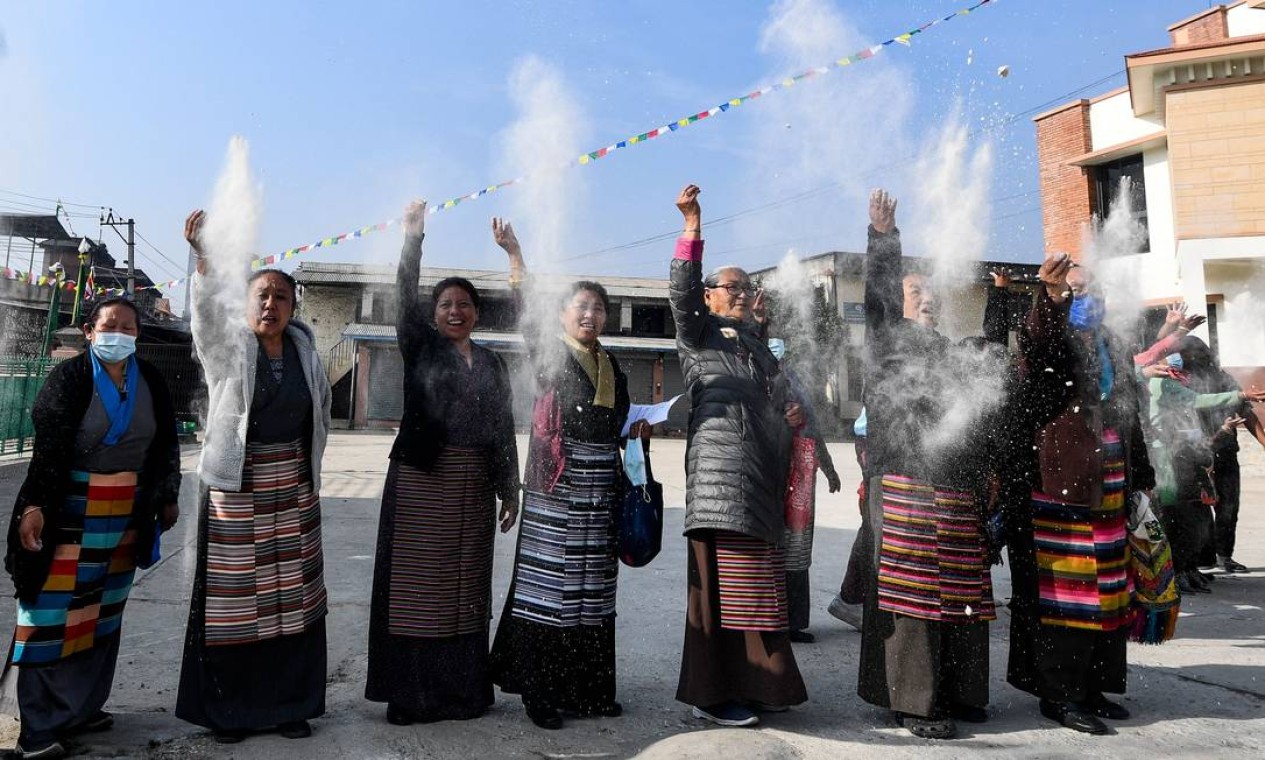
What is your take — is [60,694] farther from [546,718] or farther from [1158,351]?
[1158,351]

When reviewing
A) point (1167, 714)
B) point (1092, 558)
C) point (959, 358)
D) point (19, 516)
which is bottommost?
point (1167, 714)

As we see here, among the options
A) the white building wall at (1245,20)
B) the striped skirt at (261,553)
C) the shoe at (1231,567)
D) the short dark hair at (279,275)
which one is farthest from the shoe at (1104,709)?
the white building wall at (1245,20)

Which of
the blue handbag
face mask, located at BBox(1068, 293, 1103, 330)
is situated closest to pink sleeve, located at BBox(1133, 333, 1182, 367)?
face mask, located at BBox(1068, 293, 1103, 330)

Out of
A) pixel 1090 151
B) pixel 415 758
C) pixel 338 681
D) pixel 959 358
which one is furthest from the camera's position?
pixel 1090 151

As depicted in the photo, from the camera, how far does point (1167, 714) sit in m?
3.66

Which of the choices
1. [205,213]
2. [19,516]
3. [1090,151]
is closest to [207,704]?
[19,516]

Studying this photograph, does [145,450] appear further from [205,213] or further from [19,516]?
[205,213]

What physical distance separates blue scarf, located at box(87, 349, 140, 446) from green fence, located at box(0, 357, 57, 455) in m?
12.1

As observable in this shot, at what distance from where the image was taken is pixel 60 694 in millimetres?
3113

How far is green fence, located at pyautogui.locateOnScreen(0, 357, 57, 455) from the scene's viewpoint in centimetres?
1297

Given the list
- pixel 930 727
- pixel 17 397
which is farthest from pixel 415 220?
pixel 17 397

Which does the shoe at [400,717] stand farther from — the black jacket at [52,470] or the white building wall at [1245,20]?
the white building wall at [1245,20]

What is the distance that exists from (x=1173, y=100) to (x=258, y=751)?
17.8 meters

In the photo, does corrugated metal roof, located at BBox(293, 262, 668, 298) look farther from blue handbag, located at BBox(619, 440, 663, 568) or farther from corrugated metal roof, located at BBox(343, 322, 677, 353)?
blue handbag, located at BBox(619, 440, 663, 568)
